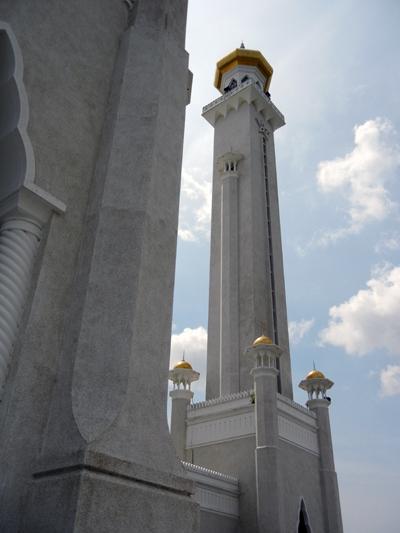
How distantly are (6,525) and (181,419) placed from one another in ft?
46.5

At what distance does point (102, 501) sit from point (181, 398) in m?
14.5

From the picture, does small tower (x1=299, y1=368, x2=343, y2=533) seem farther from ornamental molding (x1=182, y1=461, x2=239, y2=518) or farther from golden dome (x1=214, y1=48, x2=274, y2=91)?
golden dome (x1=214, y1=48, x2=274, y2=91)

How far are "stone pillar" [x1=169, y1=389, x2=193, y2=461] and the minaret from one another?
1825mm

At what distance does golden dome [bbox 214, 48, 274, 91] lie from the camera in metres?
30.1

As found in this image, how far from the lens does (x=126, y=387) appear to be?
150 inches

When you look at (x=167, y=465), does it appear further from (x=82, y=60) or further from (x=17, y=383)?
(x=82, y=60)

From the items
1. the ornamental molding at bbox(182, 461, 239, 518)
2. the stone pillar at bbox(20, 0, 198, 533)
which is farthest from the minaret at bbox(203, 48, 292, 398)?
the stone pillar at bbox(20, 0, 198, 533)

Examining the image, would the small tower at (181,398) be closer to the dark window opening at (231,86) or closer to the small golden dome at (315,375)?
the small golden dome at (315,375)

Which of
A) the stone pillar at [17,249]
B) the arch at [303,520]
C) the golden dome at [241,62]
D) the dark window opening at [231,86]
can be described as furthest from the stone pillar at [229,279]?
the stone pillar at [17,249]

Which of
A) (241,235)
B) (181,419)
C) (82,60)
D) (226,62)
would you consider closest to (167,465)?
(82,60)

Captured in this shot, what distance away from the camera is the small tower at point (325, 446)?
1631 cm

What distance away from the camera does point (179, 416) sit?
56.0 feet

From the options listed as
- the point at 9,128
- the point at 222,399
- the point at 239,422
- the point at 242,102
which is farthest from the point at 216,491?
the point at 242,102

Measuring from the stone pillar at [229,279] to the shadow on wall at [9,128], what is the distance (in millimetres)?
14956
